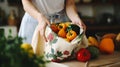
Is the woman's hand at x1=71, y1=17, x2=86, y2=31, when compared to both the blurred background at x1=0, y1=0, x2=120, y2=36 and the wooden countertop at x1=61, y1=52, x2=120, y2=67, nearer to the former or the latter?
the wooden countertop at x1=61, y1=52, x2=120, y2=67

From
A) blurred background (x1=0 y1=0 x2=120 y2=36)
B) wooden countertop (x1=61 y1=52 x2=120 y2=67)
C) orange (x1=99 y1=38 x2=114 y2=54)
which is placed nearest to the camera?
wooden countertop (x1=61 y1=52 x2=120 y2=67)

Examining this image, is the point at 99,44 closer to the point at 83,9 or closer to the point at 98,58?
the point at 98,58

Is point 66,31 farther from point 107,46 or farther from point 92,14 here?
point 92,14

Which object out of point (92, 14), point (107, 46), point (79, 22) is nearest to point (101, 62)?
point (107, 46)

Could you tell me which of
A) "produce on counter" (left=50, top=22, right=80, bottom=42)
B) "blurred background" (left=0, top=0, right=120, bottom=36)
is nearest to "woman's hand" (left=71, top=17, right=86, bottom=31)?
"produce on counter" (left=50, top=22, right=80, bottom=42)

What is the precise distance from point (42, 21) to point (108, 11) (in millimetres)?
2991

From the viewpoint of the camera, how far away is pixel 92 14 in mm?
3912

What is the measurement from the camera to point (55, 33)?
44.5 inches

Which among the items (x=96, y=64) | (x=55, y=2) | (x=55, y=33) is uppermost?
(x=55, y=2)

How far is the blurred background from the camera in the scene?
3.58 metres

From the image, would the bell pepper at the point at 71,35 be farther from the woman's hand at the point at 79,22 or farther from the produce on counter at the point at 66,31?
the woman's hand at the point at 79,22

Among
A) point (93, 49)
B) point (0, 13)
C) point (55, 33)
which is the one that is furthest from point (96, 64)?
point (0, 13)

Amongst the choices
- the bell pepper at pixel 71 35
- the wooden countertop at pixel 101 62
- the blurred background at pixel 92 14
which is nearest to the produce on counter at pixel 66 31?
the bell pepper at pixel 71 35

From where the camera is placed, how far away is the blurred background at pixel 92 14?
3.58 metres
